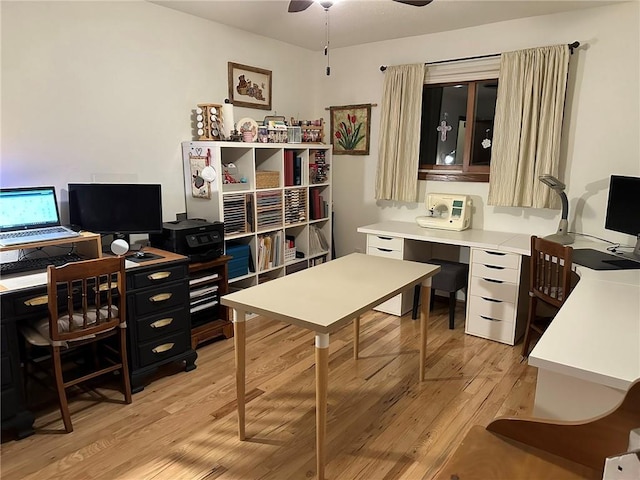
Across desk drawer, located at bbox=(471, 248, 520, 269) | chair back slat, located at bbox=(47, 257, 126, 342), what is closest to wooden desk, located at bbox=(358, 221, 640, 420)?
desk drawer, located at bbox=(471, 248, 520, 269)

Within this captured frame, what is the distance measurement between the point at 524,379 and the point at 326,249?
231cm

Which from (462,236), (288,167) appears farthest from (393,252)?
(288,167)

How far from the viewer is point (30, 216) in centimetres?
252

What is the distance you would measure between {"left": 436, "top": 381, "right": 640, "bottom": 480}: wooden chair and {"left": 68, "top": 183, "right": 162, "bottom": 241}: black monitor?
2.34m

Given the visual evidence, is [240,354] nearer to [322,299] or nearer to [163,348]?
[322,299]

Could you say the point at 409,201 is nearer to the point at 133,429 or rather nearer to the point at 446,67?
the point at 446,67

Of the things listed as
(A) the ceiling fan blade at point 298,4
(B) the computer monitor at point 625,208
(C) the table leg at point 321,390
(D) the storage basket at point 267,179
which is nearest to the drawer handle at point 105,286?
(C) the table leg at point 321,390

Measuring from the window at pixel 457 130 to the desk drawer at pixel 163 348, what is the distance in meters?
2.57

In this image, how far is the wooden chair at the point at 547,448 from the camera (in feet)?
3.75

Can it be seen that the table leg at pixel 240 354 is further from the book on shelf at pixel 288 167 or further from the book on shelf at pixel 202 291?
the book on shelf at pixel 288 167

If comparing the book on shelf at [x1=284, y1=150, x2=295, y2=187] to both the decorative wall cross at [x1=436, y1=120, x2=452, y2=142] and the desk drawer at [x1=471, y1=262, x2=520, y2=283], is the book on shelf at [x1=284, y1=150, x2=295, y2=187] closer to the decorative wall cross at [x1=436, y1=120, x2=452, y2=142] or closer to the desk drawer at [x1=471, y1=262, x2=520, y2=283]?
the decorative wall cross at [x1=436, y1=120, x2=452, y2=142]

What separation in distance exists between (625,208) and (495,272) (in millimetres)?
926

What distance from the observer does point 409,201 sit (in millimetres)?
4148

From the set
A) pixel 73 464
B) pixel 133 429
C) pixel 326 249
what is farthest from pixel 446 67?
pixel 73 464
